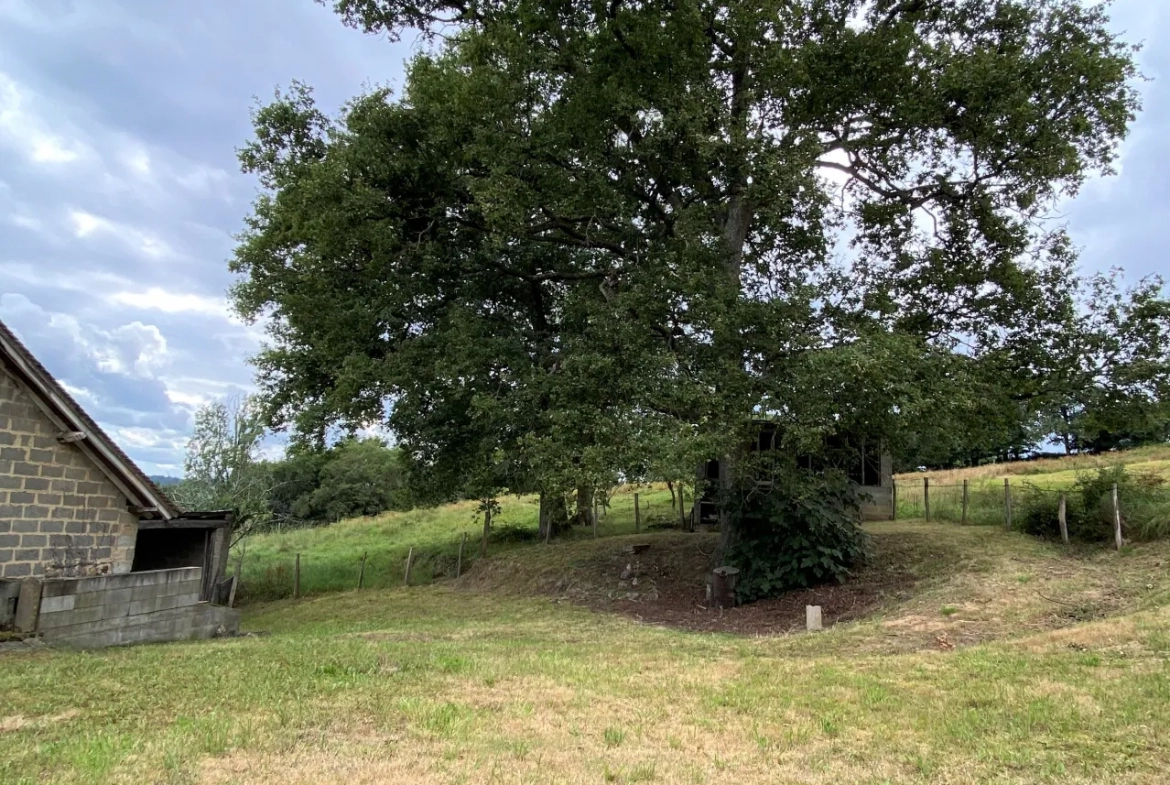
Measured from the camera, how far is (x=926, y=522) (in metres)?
22.1

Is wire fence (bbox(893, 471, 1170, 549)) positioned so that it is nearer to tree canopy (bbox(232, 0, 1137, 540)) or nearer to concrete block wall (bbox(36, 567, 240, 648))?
tree canopy (bbox(232, 0, 1137, 540))

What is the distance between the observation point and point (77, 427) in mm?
11312

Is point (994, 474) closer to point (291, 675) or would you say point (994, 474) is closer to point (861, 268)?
point (861, 268)

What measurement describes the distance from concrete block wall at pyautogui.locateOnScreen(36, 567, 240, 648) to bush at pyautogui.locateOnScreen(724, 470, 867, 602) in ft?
35.1

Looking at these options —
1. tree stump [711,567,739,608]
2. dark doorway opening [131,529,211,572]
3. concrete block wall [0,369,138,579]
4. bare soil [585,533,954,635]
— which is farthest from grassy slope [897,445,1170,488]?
concrete block wall [0,369,138,579]

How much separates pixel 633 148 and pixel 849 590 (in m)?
10.5

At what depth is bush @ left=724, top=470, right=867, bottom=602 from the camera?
1541 centimetres

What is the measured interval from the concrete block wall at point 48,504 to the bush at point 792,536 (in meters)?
12.3

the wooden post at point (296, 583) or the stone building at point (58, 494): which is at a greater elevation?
the stone building at point (58, 494)

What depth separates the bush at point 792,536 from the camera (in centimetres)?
1541

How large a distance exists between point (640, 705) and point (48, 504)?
394 inches

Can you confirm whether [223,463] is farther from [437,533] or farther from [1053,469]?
[1053,469]

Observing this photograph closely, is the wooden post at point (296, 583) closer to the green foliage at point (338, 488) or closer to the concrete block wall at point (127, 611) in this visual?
the concrete block wall at point (127, 611)

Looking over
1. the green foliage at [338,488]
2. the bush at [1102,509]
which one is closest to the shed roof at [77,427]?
the bush at [1102,509]
